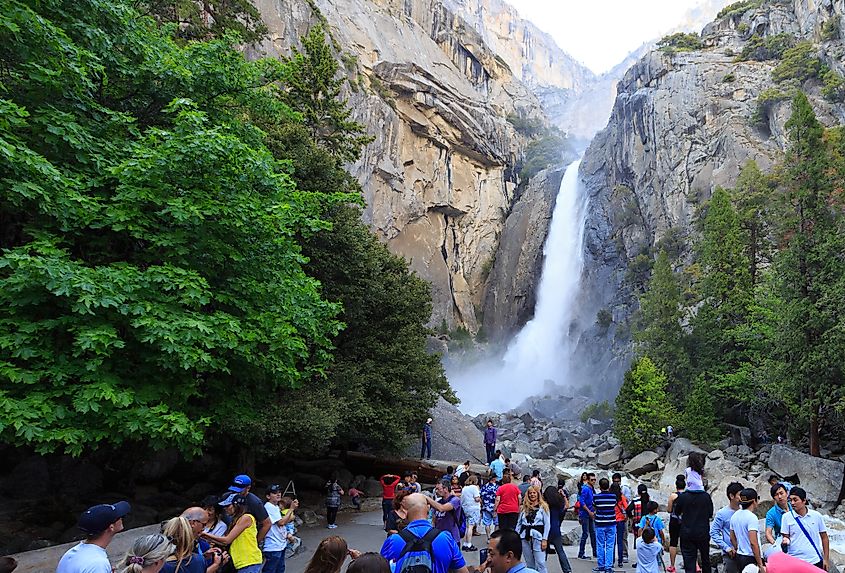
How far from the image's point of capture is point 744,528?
16.8 feet

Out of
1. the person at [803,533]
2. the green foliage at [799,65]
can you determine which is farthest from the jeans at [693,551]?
the green foliage at [799,65]

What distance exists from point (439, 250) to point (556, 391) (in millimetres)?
17552

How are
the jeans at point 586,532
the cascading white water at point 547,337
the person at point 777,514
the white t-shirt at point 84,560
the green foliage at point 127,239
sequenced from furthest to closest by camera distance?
the cascading white water at point 547,337
the jeans at point 586,532
the green foliage at point 127,239
the person at point 777,514
the white t-shirt at point 84,560

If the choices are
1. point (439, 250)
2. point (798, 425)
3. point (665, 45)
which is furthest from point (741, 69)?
point (798, 425)

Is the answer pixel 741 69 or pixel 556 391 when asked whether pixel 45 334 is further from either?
pixel 741 69

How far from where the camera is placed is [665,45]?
48312mm

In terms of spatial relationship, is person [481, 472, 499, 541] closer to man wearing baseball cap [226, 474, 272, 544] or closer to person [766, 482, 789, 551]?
person [766, 482, 789, 551]

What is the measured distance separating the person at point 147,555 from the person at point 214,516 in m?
1.74

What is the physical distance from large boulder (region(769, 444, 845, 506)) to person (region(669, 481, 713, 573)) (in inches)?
536

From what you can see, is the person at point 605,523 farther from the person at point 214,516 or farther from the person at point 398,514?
the person at point 214,516

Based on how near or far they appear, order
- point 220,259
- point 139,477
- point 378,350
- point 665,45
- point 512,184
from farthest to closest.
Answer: point 512,184 < point 665,45 < point 378,350 < point 139,477 < point 220,259

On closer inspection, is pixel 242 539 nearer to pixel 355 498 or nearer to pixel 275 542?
pixel 275 542

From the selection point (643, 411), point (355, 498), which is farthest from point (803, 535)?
point (643, 411)

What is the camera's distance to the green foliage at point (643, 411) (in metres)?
23.2
